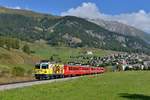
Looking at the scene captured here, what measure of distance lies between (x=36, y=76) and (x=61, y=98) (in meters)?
43.2

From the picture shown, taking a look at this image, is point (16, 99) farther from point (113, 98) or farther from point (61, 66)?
point (61, 66)

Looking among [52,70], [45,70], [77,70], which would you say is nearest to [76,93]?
[45,70]

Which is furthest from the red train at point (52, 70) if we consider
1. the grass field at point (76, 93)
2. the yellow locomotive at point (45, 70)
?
the grass field at point (76, 93)

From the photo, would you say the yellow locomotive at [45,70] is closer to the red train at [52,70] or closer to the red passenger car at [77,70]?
the red train at [52,70]

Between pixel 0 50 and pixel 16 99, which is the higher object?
pixel 0 50

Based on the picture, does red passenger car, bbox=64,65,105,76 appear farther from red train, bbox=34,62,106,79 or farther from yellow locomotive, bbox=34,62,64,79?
yellow locomotive, bbox=34,62,64,79

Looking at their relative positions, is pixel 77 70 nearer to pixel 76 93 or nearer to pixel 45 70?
pixel 45 70

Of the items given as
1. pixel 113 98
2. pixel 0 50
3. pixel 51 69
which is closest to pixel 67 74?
pixel 51 69

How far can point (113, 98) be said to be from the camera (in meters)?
33.2

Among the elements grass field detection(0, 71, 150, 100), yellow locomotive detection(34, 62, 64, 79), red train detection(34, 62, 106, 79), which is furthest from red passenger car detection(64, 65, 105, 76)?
grass field detection(0, 71, 150, 100)

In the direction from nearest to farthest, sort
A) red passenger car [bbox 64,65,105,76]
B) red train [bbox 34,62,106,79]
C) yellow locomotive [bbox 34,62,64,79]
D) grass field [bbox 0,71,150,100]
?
grass field [bbox 0,71,150,100]
yellow locomotive [bbox 34,62,64,79]
red train [bbox 34,62,106,79]
red passenger car [bbox 64,65,105,76]

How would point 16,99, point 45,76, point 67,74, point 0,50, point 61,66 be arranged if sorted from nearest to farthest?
point 16,99 → point 45,76 → point 61,66 → point 67,74 → point 0,50

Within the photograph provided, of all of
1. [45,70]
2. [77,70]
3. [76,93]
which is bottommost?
[76,93]

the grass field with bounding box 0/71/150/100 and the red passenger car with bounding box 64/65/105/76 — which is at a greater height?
the red passenger car with bounding box 64/65/105/76
